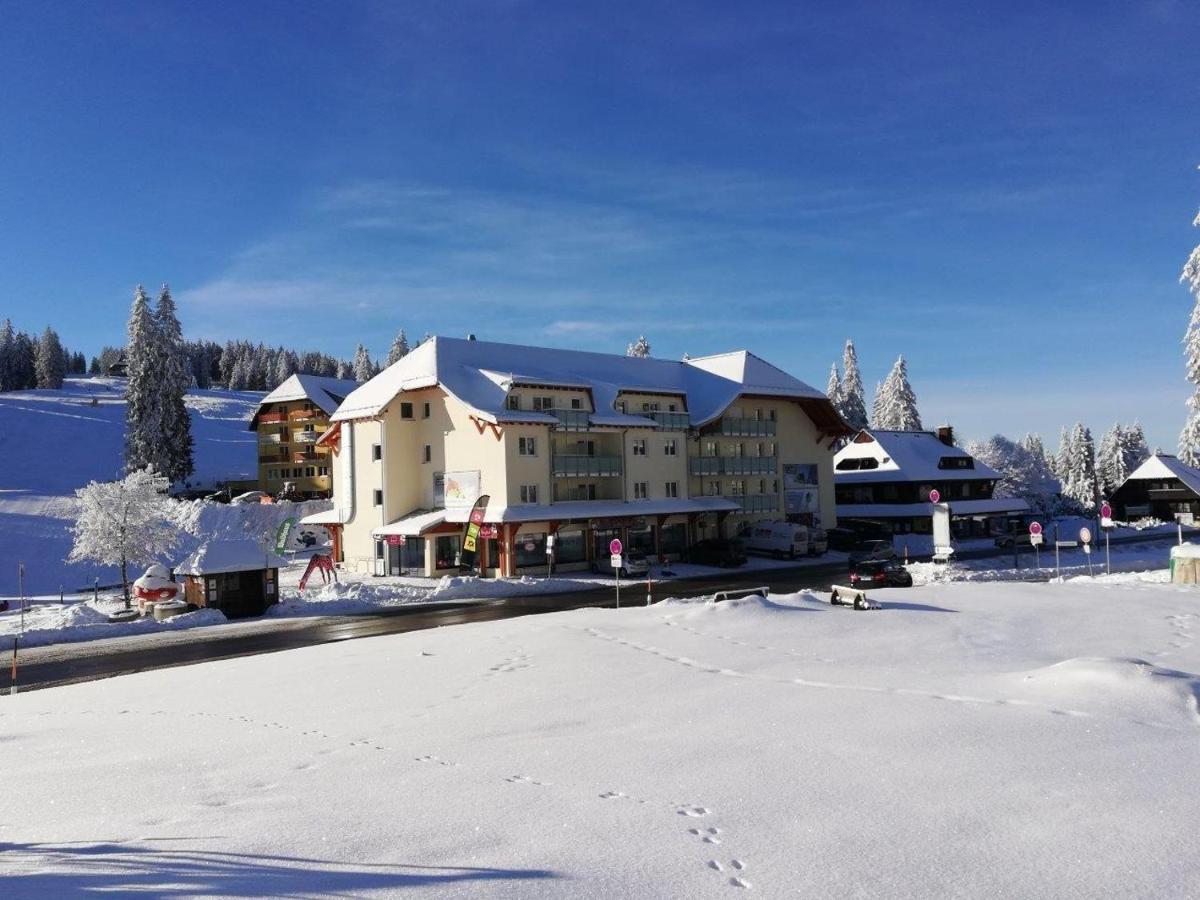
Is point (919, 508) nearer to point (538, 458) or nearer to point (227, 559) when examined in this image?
point (538, 458)

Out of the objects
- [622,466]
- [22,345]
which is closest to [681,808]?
[622,466]

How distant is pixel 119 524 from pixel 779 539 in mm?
38606

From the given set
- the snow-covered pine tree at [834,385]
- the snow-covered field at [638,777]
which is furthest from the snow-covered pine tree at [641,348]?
the snow-covered field at [638,777]

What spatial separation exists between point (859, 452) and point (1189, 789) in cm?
7101

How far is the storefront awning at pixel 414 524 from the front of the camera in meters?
47.6

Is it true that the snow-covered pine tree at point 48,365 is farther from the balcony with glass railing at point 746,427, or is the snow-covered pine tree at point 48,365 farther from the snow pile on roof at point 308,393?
the balcony with glass railing at point 746,427

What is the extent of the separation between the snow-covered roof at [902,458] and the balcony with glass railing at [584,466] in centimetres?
2943

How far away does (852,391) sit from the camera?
4080 inches

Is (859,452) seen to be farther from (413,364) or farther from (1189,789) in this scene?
(1189,789)

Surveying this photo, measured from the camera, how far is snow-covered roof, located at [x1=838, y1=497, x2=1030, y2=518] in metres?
72.2

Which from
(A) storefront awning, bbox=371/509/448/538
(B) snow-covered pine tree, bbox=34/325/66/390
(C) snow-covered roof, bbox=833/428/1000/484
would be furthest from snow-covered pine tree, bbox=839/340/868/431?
(B) snow-covered pine tree, bbox=34/325/66/390

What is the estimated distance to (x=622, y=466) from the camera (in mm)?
53000

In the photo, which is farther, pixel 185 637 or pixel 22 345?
pixel 22 345

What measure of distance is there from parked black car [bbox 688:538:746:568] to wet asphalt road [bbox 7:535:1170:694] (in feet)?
21.4
